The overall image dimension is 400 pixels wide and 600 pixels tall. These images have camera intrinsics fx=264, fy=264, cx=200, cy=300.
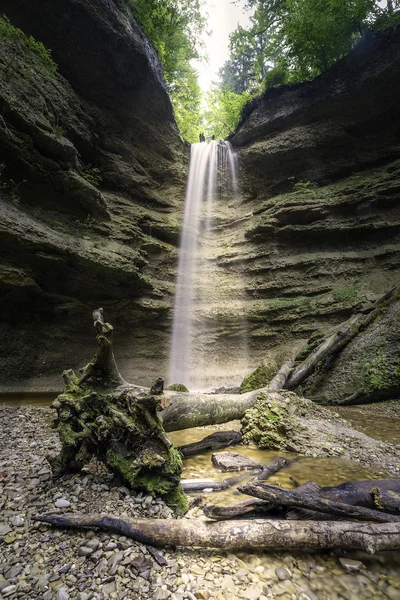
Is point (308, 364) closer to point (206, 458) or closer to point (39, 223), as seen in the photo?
point (206, 458)

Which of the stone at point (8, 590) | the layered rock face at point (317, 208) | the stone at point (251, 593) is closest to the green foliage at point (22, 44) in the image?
the layered rock face at point (317, 208)

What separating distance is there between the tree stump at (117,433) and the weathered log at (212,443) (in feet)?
4.26

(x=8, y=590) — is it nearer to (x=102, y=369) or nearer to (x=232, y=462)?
(x=102, y=369)

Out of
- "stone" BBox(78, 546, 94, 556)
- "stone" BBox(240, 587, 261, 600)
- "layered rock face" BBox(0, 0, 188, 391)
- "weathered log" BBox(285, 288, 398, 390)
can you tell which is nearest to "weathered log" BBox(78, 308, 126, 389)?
"stone" BBox(78, 546, 94, 556)

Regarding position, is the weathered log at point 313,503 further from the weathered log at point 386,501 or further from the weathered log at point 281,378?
the weathered log at point 281,378

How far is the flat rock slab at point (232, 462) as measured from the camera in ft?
11.1

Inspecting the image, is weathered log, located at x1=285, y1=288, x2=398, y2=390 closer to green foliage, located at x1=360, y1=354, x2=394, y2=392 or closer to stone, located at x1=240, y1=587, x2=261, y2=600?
green foliage, located at x1=360, y1=354, x2=394, y2=392

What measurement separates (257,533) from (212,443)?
2.49 metres

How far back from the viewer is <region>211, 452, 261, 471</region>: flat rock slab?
3.39 metres

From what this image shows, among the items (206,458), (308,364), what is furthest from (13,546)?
(308,364)

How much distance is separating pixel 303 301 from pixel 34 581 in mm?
12301

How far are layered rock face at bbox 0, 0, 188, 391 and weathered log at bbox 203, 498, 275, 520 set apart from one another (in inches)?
369

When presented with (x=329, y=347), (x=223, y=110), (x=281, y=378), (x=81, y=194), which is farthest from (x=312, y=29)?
(x=281, y=378)

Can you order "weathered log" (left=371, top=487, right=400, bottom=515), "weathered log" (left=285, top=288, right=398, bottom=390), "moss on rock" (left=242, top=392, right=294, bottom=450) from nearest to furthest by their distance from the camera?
"weathered log" (left=371, top=487, right=400, bottom=515)
"moss on rock" (left=242, top=392, right=294, bottom=450)
"weathered log" (left=285, top=288, right=398, bottom=390)
